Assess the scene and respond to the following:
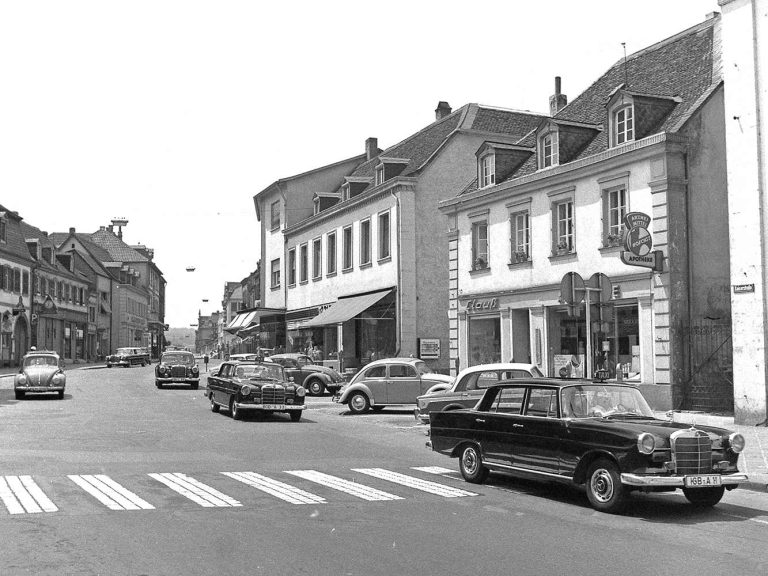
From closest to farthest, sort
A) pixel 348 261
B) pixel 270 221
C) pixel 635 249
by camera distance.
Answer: pixel 635 249 < pixel 348 261 < pixel 270 221

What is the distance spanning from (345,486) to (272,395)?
35.1 feet

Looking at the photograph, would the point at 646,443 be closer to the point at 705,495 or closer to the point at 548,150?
the point at 705,495

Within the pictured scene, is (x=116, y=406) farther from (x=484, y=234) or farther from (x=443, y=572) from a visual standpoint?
(x=443, y=572)

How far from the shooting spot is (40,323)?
65000 millimetres

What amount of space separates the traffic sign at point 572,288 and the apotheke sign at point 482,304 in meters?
11.8

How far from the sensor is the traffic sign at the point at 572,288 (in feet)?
51.5

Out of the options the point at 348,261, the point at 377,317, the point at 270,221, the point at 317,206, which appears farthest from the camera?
the point at 270,221

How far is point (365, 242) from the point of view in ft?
129

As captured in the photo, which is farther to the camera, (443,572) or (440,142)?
(440,142)

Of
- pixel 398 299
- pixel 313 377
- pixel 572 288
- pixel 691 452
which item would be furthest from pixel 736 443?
pixel 398 299

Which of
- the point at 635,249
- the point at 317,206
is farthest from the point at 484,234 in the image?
the point at 317,206

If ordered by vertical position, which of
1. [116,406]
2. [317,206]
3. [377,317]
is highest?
[317,206]

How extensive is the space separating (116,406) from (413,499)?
1751 centimetres

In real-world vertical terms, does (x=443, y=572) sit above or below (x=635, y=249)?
below
